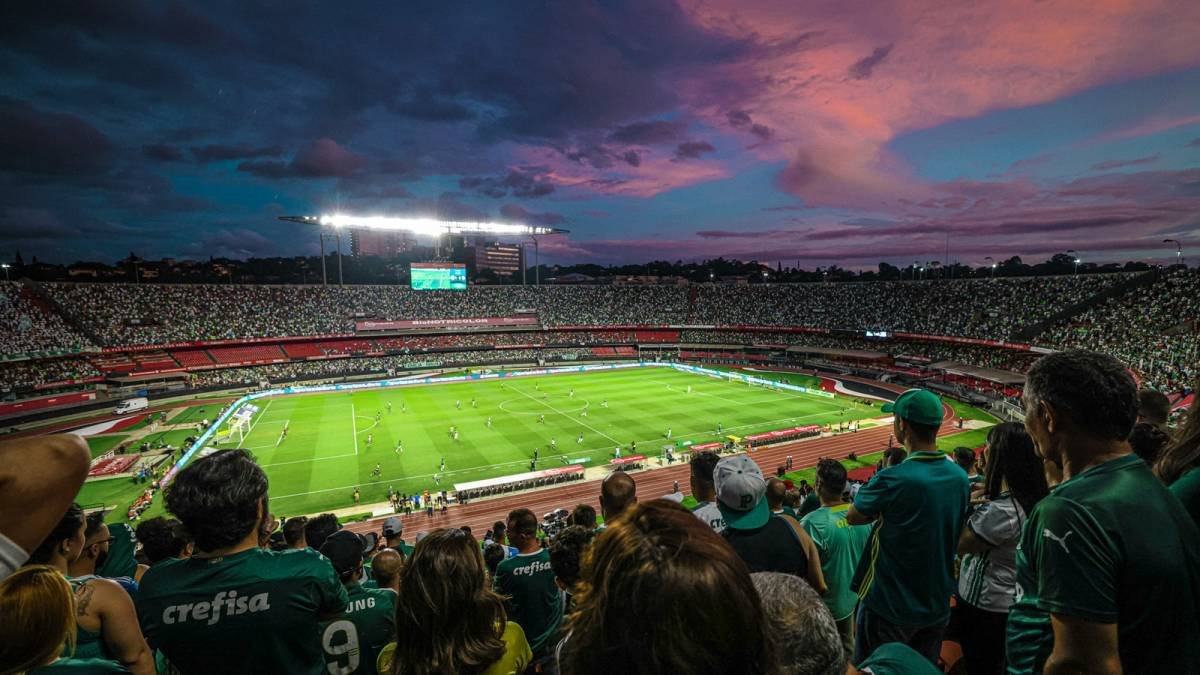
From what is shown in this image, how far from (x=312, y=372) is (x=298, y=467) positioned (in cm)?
3309

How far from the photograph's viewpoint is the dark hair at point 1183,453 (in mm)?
3152

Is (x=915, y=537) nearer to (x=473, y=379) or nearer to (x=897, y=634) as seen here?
(x=897, y=634)

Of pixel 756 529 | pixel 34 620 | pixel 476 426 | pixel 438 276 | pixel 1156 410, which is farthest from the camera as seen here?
pixel 438 276

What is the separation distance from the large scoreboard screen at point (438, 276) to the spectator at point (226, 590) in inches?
3260

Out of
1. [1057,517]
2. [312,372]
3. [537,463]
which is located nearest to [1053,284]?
[537,463]

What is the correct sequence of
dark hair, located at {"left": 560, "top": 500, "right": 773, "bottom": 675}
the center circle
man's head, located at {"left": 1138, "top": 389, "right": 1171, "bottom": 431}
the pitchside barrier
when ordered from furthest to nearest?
the center circle < the pitchside barrier < man's head, located at {"left": 1138, "top": 389, "right": 1171, "bottom": 431} < dark hair, located at {"left": 560, "top": 500, "right": 773, "bottom": 675}

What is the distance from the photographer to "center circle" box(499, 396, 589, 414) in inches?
1829

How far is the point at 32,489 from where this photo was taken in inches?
92.5

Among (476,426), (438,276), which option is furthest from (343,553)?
(438,276)

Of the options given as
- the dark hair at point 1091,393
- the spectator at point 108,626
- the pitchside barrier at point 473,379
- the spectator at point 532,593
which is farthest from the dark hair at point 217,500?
the pitchside barrier at point 473,379

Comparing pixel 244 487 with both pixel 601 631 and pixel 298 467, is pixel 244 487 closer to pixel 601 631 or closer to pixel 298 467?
pixel 601 631

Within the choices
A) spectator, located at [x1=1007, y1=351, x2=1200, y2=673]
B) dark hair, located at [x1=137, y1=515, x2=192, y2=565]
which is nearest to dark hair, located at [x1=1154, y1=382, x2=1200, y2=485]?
spectator, located at [x1=1007, y1=351, x2=1200, y2=673]

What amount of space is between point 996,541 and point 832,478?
2.28 meters

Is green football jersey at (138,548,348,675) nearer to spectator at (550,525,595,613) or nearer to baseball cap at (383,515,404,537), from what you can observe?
spectator at (550,525,595,613)
